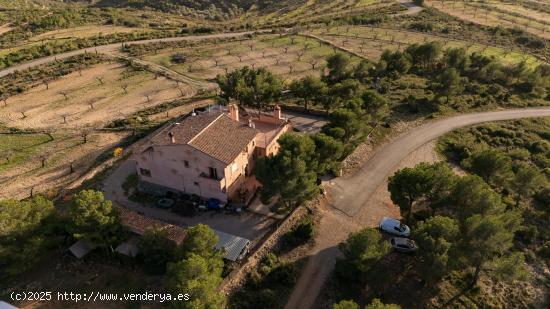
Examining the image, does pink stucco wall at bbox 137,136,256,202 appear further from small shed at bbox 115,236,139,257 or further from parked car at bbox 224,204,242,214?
small shed at bbox 115,236,139,257

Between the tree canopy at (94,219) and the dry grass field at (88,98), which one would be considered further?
the dry grass field at (88,98)

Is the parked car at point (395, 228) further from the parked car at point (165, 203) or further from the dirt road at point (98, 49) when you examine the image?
the dirt road at point (98, 49)

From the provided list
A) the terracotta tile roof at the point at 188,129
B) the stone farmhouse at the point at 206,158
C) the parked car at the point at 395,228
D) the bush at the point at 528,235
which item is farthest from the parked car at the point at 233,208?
the bush at the point at 528,235

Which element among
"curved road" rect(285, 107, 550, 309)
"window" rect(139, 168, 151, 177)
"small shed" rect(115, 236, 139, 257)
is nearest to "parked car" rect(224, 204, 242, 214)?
"curved road" rect(285, 107, 550, 309)

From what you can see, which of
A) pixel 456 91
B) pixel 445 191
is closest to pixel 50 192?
pixel 445 191

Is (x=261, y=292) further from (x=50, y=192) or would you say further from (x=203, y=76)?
(x=203, y=76)

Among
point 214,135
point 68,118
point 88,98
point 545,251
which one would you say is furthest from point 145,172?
point 545,251

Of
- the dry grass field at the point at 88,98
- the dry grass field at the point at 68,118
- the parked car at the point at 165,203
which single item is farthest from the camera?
the dry grass field at the point at 88,98
